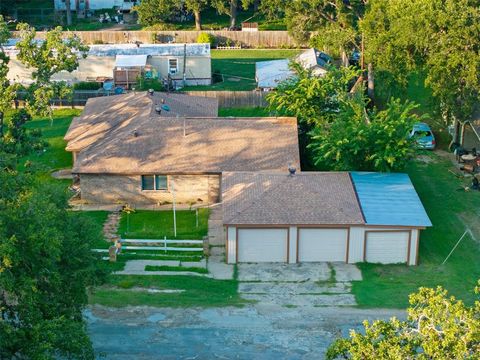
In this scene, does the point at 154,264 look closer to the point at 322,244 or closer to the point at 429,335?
the point at 322,244

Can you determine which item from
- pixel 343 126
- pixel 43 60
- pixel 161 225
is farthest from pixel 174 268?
pixel 43 60

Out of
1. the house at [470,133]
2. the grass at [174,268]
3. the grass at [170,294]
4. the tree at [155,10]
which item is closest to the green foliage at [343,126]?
the house at [470,133]

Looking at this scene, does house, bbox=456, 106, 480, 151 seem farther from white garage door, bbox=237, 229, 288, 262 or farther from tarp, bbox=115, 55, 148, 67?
tarp, bbox=115, 55, 148, 67

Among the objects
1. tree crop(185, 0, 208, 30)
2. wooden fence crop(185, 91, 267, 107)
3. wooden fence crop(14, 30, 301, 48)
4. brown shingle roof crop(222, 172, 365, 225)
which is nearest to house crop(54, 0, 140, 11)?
tree crop(185, 0, 208, 30)

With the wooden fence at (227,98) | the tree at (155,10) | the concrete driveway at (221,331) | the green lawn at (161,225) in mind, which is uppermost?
the tree at (155,10)

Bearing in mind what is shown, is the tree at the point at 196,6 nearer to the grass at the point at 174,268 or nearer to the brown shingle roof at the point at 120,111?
the brown shingle roof at the point at 120,111

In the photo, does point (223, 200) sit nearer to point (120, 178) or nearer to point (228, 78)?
point (120, 178)
